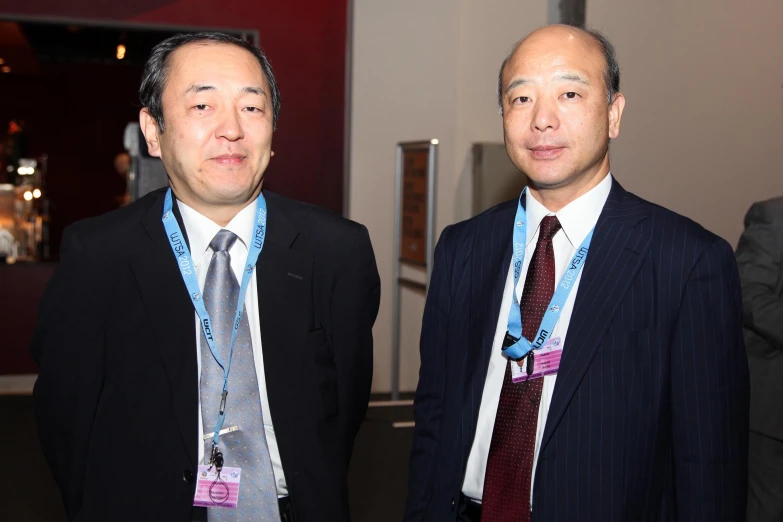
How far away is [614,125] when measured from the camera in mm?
1905

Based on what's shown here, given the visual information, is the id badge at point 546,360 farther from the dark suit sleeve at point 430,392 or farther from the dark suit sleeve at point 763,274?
the dark suit sleeve at point 763,274

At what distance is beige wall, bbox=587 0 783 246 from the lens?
3.45m

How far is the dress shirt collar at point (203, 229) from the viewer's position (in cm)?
185

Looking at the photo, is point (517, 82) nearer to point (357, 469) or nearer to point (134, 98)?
point (357, 469)

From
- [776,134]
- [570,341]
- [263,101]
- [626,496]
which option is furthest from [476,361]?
[776,134]

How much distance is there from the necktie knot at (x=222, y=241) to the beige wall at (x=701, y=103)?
98.8 inches

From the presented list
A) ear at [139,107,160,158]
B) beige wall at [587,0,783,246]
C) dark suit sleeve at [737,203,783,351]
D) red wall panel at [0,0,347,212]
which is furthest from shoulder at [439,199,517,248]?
red wall panel at [0,0,347,212]

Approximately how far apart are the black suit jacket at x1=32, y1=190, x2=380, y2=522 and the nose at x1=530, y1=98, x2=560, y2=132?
1.81 ft

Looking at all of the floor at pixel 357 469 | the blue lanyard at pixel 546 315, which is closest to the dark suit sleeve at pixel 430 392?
the blue lanyard at pixel 546 315

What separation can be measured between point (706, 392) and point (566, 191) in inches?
20.5

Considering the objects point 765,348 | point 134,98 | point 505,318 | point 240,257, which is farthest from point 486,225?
point 134,98

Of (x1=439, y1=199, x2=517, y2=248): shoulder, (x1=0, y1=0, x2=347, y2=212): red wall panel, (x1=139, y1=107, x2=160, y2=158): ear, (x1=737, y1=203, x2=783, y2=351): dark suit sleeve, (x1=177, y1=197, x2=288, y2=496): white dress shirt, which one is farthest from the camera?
(x1=0, y1=0, x2=347, y2=212): red wall panel

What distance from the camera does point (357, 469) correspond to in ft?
16.3

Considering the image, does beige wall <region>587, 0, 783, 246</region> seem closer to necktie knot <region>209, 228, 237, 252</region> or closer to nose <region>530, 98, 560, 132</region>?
nose <region>530, 98, 560, 132</region>
